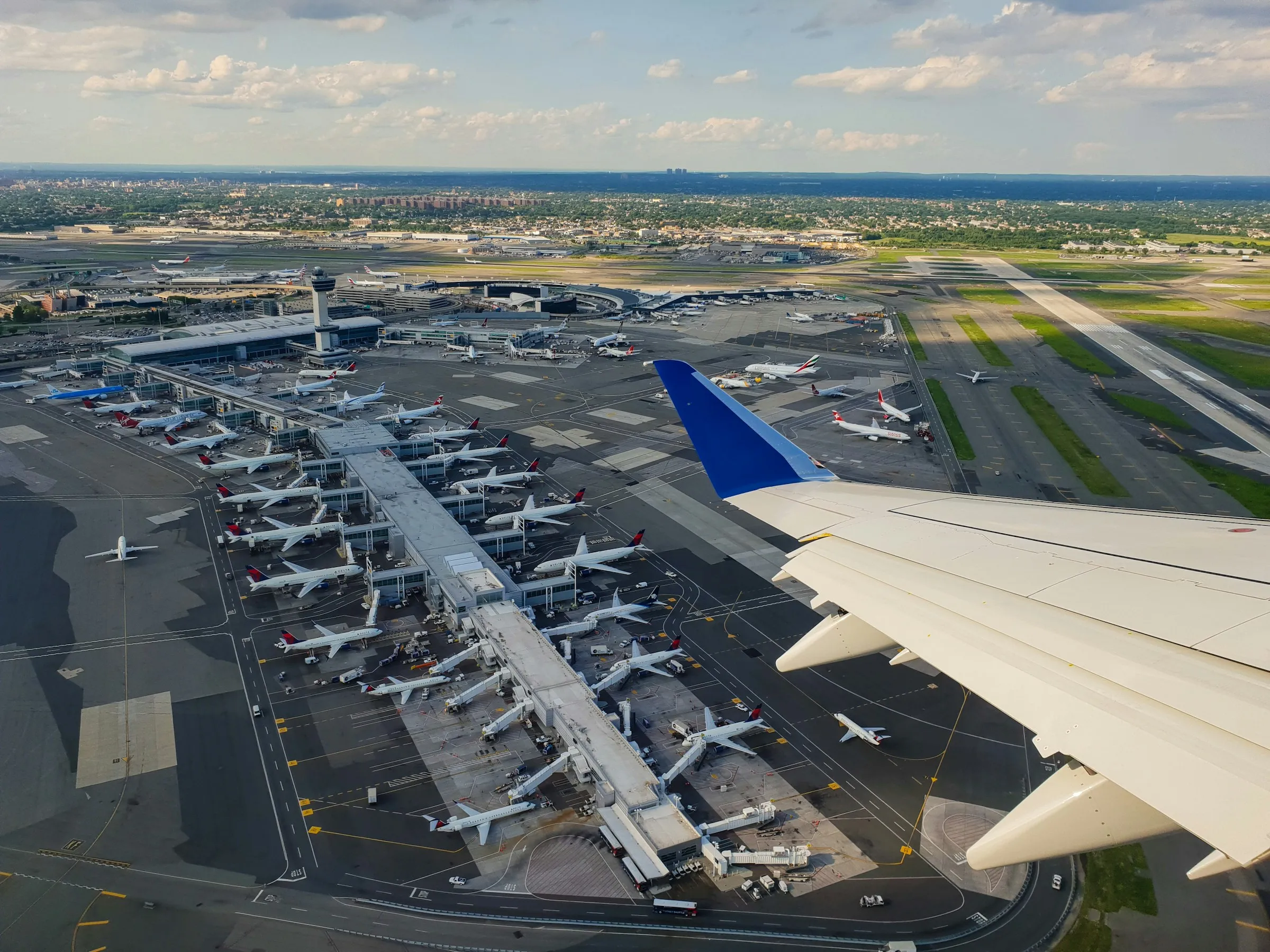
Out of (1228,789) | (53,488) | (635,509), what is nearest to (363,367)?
(53,488)

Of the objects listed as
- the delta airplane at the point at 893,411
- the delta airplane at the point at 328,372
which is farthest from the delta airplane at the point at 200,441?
the delta airplane at the point at 893,411

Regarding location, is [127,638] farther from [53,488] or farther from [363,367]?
[363,367]

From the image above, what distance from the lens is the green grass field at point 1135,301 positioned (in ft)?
560

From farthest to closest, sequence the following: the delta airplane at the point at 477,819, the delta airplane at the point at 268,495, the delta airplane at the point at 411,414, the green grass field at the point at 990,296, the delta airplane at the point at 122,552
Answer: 1. the green grass field at the point at 990,296
2. the delta airplane at the point at 411,414
3. the delta airplane at the point at 268,495
4. the delta airplane at the point at 122,552
5. the delta airplane at the point at 477,819

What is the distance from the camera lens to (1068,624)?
56.6 ft

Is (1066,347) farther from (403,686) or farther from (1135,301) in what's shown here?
(403,686)

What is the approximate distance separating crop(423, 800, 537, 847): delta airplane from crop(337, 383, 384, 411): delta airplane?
2785 inches

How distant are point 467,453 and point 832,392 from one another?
5092cm

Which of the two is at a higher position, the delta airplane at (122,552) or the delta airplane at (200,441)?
the delta airplane at (200,441)

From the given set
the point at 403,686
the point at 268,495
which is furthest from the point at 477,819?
the point at 268,495

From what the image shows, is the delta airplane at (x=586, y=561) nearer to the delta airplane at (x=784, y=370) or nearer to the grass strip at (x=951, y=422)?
the grass strip at (x=951, y=422)

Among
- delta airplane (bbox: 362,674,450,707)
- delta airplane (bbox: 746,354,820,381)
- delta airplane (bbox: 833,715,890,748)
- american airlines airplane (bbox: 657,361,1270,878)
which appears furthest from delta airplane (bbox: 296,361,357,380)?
american airlines airplane (bbox: 657,361,1270,878)

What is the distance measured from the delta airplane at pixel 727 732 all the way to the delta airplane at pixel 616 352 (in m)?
90.7

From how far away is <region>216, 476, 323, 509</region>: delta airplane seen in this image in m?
68.4
